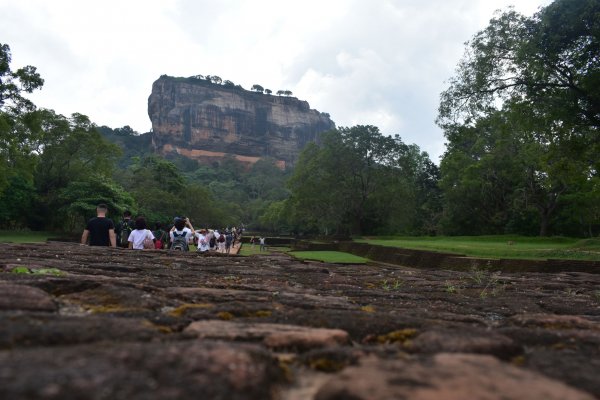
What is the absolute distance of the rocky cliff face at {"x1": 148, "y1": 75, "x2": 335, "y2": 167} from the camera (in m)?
140

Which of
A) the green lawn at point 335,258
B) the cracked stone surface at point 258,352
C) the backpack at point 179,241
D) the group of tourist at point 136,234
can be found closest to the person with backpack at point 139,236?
the group of tourist at point 136,234

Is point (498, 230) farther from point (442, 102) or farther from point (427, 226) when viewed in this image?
point (442, 102)

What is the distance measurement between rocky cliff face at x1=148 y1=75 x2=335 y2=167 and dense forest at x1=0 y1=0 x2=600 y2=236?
288 ft

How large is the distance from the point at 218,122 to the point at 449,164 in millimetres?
115066

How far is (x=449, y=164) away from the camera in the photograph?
124 feet

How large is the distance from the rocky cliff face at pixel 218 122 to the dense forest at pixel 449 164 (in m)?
87.9

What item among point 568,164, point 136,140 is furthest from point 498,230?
point 136,140

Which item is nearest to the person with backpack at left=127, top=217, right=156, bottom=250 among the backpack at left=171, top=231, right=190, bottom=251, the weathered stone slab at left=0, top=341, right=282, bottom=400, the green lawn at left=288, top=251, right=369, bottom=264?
the backpack at left=171, top=231, right=190, bottom=251

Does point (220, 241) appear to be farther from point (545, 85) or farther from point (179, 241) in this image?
point (545, 85)

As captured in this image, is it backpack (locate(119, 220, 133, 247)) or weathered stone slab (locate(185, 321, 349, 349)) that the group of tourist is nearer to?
backpack (locate(119, 220, 133, 247))

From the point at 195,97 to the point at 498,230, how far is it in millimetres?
120814

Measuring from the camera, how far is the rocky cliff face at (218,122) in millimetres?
140375

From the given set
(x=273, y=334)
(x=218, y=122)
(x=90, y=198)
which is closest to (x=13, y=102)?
(x=90, y=198)

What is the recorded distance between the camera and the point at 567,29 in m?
11.9
